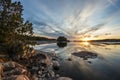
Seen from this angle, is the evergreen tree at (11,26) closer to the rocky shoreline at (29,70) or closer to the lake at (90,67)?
the rocky shoreline at (29,70)

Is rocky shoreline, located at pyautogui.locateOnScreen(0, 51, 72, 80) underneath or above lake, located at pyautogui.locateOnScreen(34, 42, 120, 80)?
above

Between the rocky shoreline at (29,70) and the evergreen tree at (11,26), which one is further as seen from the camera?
the evergreen tree at (11,26)

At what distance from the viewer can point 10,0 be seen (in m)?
23.5

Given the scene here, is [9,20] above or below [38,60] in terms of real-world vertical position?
above

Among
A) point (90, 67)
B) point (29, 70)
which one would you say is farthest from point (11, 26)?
point (90, 67)

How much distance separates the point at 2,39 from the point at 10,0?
6540 mm

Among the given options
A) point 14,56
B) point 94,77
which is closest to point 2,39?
point 14,56

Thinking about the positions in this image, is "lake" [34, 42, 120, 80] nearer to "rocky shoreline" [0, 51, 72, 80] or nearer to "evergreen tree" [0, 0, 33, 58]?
"rocky shoreline" [0, 51, 72, 80]

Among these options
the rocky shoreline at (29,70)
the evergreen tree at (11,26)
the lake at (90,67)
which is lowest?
the lake at (90,67)

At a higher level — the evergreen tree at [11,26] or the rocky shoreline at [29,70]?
the evergreen tree at [11,26]

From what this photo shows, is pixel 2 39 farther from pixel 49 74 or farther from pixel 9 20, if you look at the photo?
pixel 49 74

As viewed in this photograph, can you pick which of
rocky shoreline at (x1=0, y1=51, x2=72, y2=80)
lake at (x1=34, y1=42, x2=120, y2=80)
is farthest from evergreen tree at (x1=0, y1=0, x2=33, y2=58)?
lake at (x1=34, y1=42, x2=120, y2=80)

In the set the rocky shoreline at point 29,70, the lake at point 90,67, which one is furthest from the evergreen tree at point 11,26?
the lake at point 90,67

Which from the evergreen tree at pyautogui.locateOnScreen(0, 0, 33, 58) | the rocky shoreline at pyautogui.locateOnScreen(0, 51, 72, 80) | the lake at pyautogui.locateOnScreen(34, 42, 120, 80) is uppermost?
the evergreen tree at pyautogui.locateOnScreen(0, 0, 33, 58)
